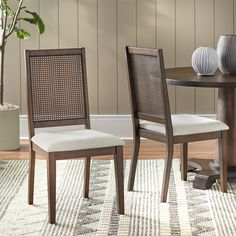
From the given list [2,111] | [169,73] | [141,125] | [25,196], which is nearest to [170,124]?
[141,125]

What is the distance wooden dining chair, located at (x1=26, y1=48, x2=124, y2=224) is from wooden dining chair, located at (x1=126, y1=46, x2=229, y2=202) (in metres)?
0.34

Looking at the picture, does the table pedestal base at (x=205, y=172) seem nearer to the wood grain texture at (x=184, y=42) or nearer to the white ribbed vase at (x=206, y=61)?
the white ribbed vase at (x=206, y=61)

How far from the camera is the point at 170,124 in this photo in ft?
14.3

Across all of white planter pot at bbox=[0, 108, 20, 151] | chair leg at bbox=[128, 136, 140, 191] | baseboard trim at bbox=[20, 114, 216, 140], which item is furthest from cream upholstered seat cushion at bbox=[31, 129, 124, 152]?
baseboard trim at bbox=[20, 114, 216, 140]

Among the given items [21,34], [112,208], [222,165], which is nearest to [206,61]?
[222,165]

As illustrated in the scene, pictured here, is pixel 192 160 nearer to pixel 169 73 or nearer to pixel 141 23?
pixel 169 73

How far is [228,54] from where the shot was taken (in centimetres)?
485

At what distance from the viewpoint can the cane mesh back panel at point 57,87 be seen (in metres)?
4.30

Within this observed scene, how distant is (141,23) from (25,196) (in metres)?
2.37

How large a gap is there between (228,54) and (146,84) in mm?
674

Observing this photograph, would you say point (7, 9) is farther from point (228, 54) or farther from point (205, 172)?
point (205, 172)

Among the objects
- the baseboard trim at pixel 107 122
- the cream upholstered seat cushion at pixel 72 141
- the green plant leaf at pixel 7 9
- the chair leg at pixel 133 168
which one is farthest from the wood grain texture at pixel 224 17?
the cream upholstered seat cushion at pixel 72 141

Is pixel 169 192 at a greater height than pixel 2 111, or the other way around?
pixel 2 111

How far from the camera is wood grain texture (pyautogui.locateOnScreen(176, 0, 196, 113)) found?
6.38 m
